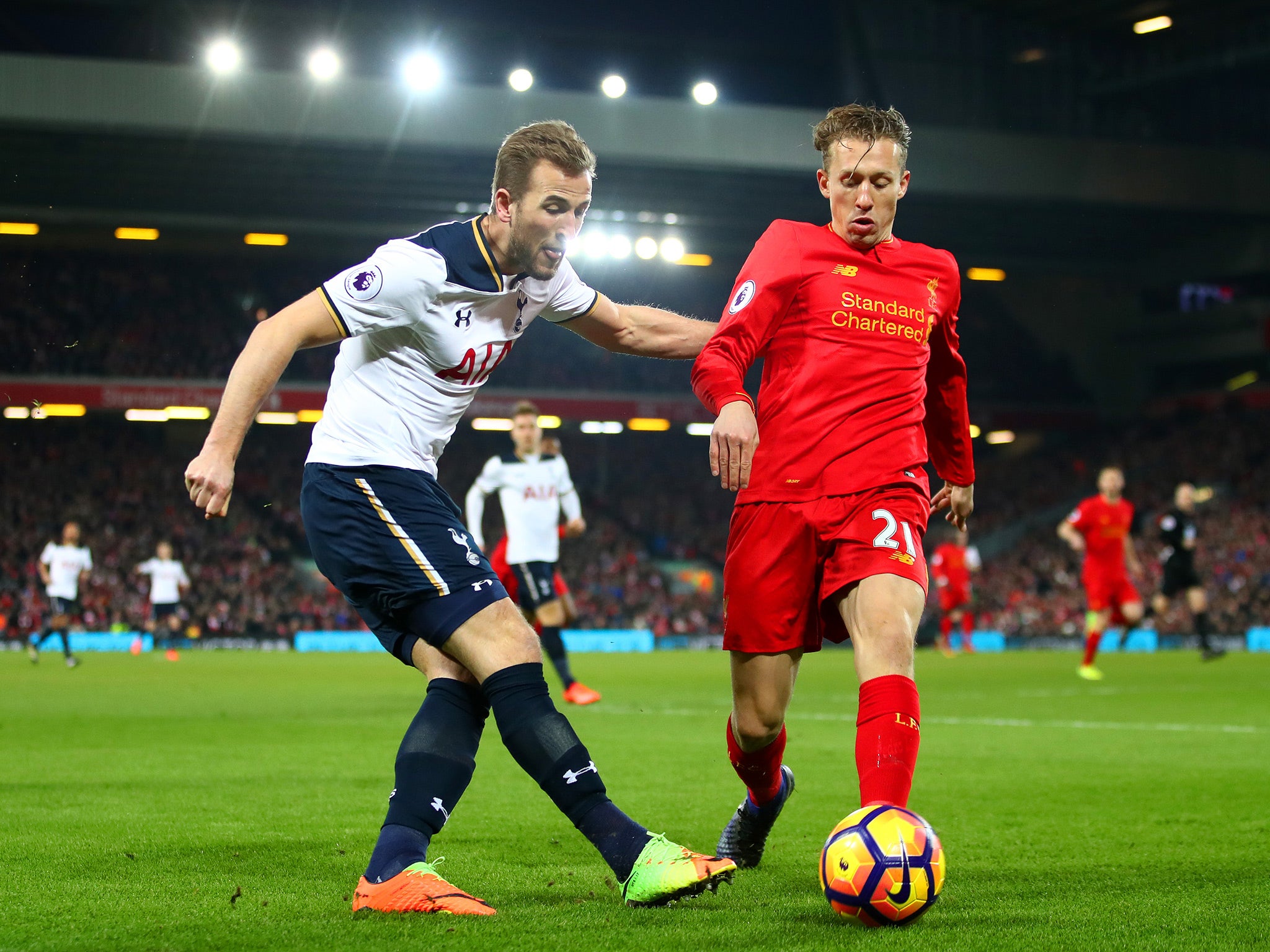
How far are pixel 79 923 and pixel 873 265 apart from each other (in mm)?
2803

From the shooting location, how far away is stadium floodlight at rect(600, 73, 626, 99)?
33500mm

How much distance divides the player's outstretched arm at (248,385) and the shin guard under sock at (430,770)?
80 cm

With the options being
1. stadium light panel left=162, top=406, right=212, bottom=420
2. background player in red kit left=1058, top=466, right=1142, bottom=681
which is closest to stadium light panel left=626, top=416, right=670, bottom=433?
stadium light panel left=162, top=406, right=212, bottom=420

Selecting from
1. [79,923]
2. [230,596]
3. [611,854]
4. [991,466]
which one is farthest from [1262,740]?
[991,466]

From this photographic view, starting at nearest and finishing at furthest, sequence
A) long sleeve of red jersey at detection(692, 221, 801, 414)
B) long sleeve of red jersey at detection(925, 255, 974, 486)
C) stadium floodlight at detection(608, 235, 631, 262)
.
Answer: long sleeve of red jersey at detection(692, 221, 801, 414) < long sleeve of red jersey at detection(925, 255, 974, 486) < stadium floodlight at detection(608, 235, 631, 262)

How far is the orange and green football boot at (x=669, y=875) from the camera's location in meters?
3.37

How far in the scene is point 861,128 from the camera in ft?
13.3

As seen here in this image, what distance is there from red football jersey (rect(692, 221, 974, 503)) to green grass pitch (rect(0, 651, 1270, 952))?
1214 mm

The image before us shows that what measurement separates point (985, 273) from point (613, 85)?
38.7 ft

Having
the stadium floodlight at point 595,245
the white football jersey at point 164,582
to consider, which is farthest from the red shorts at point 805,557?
the stadium floodlight at point 595,245

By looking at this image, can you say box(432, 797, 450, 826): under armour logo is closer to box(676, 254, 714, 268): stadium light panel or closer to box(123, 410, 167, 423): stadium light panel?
box(123, 410, 167, 423): stadium light panel

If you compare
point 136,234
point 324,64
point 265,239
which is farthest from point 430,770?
point 136,234

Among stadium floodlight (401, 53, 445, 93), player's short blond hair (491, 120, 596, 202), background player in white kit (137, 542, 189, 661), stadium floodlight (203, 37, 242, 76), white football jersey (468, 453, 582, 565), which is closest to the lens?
player's short blond hair (491, 120, 596, 202)

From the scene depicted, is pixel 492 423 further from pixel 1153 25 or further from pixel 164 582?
pixel 1153 25
